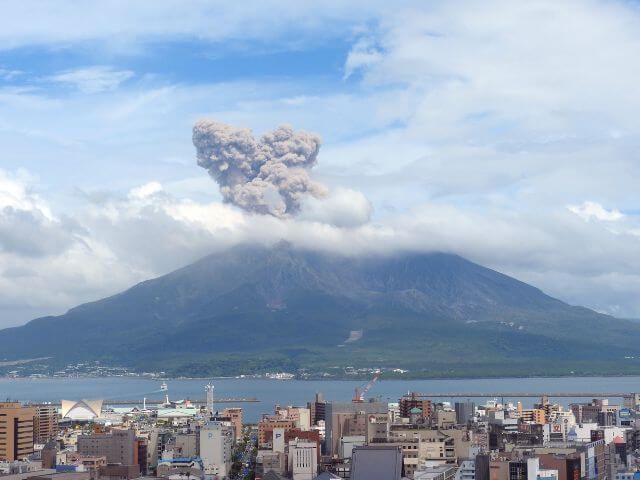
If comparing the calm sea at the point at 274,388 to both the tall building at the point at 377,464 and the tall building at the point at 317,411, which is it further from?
the tall building at the point at 377,464

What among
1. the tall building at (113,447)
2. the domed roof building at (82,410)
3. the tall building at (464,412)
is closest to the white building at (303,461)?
the tall building at (113,447)

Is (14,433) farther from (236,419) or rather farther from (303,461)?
(236,419)

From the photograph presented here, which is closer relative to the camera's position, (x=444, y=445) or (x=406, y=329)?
(x=444, y=445)

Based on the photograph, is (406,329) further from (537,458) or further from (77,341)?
(537,458)

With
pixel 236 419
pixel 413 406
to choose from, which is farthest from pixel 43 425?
pixel 413 406

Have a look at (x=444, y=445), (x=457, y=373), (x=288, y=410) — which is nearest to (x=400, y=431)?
(x=444, y=445)

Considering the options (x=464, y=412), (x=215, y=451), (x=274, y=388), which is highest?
(x=274, y=388)
